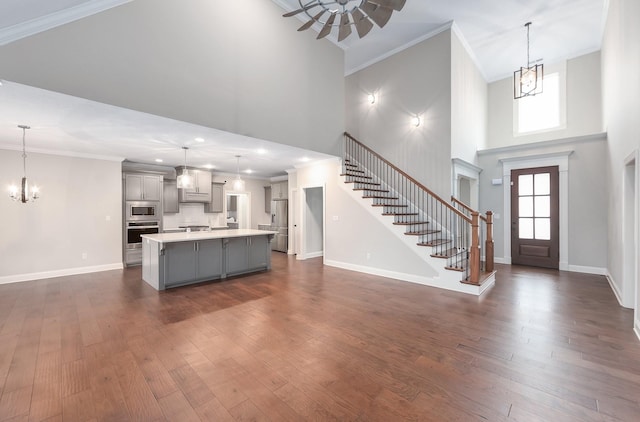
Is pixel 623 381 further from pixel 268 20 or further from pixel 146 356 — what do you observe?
pixel 268 20

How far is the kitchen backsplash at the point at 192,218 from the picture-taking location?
7605mm

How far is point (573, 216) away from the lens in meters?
5.71

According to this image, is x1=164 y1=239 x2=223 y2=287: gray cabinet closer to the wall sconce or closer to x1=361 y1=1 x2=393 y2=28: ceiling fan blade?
x1=361 y1=1 x2=393 y2=28: ceiling fan blade

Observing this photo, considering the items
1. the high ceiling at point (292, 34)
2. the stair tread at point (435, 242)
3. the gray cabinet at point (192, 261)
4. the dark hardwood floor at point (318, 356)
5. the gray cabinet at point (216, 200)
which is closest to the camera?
the dark hardwood floor at point (318, 356)

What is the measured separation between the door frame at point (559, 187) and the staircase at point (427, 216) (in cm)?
65

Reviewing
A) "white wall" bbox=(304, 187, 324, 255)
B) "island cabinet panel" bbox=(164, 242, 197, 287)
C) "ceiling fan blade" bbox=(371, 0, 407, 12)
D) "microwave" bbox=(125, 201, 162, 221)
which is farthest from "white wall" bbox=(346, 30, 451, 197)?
"microwave" bbox=(125, 201, 162, 221)

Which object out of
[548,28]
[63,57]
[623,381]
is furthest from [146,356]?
[548,28]

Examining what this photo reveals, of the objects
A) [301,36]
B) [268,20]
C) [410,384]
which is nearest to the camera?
[410,384]

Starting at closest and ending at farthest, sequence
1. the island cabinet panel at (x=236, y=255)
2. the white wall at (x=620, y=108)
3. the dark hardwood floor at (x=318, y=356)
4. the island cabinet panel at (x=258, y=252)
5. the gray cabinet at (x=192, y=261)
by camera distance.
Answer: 1. the dark hardwood floor at (x=318, y=356)
2. the white wall at (x=620, y=108)
3. the gray cabinet at (x=192, y=261)
4. the island cabinet panel at (x=236, y=255)
5. the island cabinet panel at (x=258, y=252)

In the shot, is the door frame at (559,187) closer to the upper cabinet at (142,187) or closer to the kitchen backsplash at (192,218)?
the kitchen backsplash at (192,218)

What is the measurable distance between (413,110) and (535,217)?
3912 mm

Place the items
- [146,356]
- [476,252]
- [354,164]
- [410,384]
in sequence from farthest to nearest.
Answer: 1. [354,164]
2. [476,252]
3. [146,356]
4. [410,384]

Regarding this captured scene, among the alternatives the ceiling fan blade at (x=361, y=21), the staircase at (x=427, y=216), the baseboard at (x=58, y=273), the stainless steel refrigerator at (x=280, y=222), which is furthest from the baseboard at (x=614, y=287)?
the baseboard at (x=58, y=273)

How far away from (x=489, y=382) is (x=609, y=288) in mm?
4392
